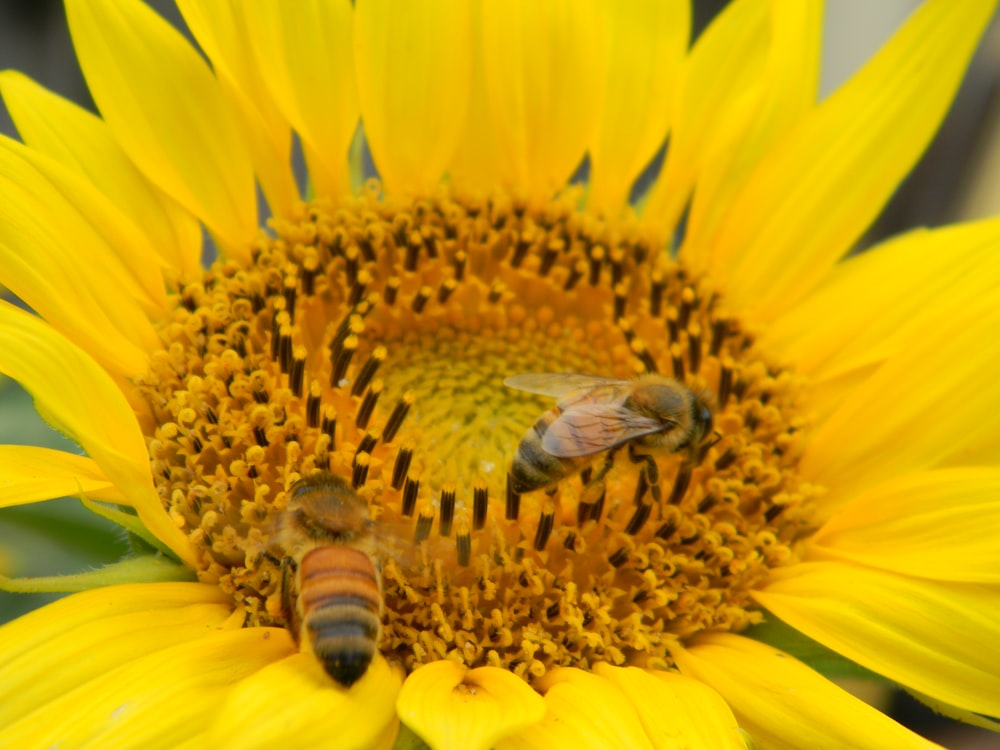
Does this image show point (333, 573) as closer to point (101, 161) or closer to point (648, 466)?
point (648, 466)

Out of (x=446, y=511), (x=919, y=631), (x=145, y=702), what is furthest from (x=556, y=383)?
(x=145, y=702)

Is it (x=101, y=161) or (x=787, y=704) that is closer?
(x=787, y=704)

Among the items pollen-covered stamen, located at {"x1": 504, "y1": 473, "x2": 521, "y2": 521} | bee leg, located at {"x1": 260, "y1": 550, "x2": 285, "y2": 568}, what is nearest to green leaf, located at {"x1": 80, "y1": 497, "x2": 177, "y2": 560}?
bee leg, located at {"x1": 260, "y1": 550, "x2": 285, "y2": 568}

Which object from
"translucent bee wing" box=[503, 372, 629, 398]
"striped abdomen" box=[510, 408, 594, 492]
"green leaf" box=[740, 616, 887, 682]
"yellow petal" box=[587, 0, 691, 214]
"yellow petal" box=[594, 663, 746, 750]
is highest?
"yellow petal" box=[587, 0, 691, 214]

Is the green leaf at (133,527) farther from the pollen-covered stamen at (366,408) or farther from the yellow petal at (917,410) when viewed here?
the yellow petal at (917,410)

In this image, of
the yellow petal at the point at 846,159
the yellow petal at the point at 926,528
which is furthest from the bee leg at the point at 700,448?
the yellow petal at the point at 846,159

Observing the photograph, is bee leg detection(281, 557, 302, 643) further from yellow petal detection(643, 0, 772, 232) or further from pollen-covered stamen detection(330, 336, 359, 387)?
yellow petal detection(643, 0, 772, 232)

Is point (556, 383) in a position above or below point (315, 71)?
below
